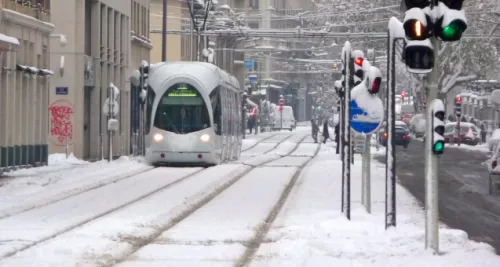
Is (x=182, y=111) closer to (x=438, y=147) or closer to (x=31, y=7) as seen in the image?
(x=31, y=7)

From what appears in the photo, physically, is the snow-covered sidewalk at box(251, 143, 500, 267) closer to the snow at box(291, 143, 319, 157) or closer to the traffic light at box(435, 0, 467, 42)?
the traffic light at box(435, 0, 467, 42)

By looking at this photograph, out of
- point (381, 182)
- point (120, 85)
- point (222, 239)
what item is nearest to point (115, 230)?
point (222, 239)

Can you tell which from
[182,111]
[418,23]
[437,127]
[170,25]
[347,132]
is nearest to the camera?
[418,23]

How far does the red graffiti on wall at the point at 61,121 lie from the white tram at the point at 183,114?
8.33 meters

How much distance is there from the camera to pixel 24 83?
4078cm

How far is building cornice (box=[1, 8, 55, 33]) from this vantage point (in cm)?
3762

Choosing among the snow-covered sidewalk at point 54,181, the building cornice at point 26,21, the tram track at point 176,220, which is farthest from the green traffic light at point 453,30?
the building cornice at point 26,21

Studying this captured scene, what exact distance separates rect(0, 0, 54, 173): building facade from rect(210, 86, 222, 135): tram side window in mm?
5900

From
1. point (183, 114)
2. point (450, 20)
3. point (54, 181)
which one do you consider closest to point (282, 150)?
point (183, 114)

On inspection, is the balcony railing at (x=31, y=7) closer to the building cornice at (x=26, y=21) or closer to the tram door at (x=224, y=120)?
the building cornice at (x=26, y=21)

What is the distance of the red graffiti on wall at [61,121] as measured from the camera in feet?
158

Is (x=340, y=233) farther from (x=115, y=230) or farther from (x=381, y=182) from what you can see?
(x=381, y=182)

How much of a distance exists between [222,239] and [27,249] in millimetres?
3078

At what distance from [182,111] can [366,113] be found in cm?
1975
